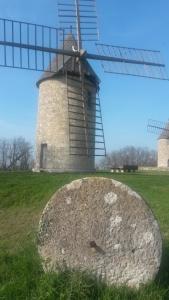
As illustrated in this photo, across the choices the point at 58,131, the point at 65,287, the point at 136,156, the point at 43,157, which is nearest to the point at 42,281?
the point at 65,287

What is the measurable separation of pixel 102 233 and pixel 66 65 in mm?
16138

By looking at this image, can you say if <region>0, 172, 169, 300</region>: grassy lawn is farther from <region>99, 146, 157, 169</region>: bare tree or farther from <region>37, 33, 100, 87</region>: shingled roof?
<region>99, 146, 157, 169</region>: bare tree

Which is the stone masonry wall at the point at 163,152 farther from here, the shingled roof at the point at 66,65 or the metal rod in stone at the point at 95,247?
the metal rod in stone at the point at 95,247

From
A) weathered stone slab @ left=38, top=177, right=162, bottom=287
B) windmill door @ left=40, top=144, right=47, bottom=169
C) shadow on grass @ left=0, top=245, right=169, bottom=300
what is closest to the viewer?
shadow on grass @ left=0, top=245, right=169, bottom=300

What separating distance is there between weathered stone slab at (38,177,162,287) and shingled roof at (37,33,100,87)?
15.7 metres

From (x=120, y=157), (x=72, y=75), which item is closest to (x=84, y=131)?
(x=72, y=75)

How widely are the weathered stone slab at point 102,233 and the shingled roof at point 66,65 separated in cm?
1571

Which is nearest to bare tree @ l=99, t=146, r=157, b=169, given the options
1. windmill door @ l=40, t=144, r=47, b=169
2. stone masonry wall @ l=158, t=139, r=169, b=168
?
stone masonry wall @ l=158, t=139, r=169, b=168

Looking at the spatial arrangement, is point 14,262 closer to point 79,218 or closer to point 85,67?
point 79,218

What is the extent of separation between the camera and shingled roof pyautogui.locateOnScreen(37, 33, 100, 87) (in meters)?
20.8

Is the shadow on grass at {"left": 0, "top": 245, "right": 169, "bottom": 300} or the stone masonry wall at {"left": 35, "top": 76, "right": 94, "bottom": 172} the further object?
the stone masonry wall at {"left": 35, "top": 76, "right": 94, "bottom": 172}

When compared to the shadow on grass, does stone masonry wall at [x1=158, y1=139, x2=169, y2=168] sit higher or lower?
higher

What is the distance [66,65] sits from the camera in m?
20.9

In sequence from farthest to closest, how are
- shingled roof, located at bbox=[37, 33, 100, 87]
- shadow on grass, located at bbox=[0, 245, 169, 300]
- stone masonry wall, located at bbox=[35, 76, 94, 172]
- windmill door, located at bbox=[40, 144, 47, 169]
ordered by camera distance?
1. windmill door, located at bbox=[40, 144, 47, 169]
2. stone masonry wall, located at bbox=[35, 76, 94, 172]
3. shingled roof, located at bbox=[37, 33, 100, 87]
4. shadow on grass, located at bbox=[0, 245, 169, 300]
